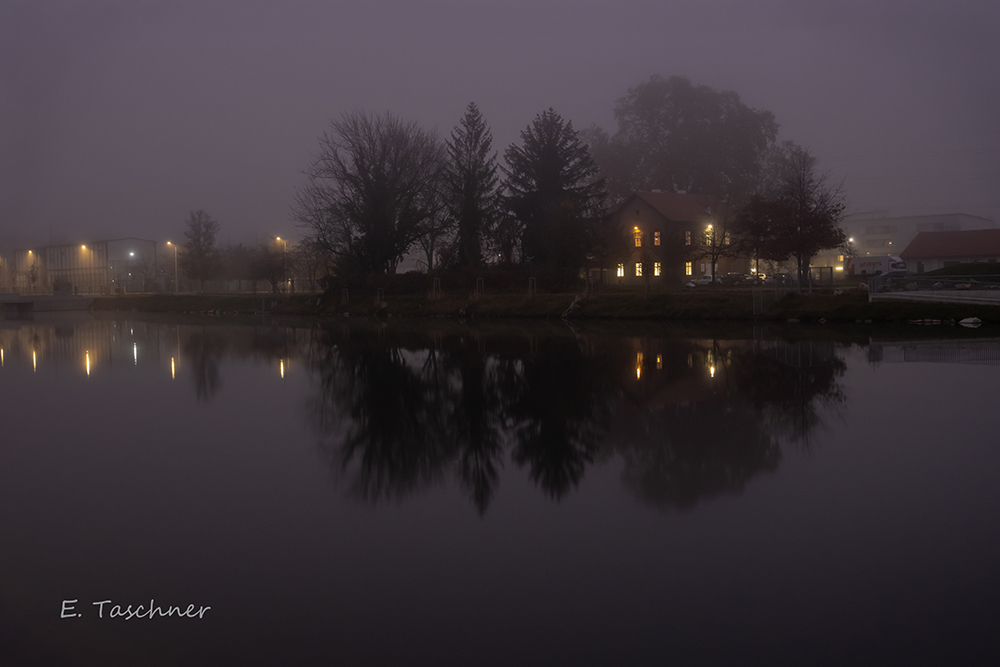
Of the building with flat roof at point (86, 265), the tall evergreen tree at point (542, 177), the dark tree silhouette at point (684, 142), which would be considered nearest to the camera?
the tall evergreen tree at point (542, 177)

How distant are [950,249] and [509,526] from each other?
227 feet

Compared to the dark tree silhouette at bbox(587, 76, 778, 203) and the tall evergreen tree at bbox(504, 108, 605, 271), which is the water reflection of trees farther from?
the dark tree silhouette at bbox(587, 76, 778, 203)

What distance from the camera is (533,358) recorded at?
58.4 ft

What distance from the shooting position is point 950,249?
63.1 metres

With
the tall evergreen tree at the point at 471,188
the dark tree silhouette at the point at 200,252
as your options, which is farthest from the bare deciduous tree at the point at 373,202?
the dark tree silhouette at the point at 200,252

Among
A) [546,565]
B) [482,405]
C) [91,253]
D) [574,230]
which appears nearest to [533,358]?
[482,405]

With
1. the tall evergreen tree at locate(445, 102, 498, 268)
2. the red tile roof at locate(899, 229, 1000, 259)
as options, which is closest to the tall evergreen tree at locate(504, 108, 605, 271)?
the tall evergreen tree at locate(445, 102, 498, 268)

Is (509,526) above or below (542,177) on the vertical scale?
below

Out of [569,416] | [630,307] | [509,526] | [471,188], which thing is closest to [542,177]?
[471,188]

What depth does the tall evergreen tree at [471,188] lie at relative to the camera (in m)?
48.6

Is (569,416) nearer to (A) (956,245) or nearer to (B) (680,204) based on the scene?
(B) (680,204)

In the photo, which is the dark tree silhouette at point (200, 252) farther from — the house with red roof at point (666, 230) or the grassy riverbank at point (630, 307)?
the house with red roof at point (666, 230)

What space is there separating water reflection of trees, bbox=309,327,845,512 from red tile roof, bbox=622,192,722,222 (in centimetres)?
4160

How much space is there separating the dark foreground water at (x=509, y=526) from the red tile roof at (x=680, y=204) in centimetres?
4776
